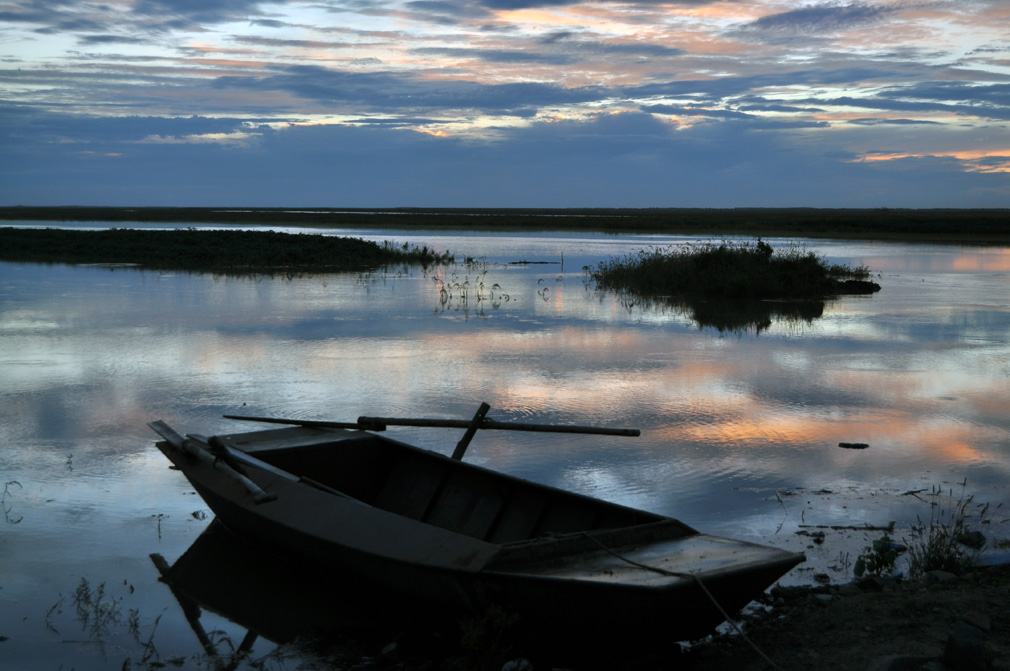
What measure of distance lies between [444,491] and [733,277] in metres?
18.8

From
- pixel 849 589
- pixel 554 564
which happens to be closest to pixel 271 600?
pixel 554 564

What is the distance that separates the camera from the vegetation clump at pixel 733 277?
24.9m

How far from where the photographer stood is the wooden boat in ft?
15.2

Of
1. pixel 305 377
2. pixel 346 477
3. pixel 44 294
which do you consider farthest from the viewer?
pixel 44 294

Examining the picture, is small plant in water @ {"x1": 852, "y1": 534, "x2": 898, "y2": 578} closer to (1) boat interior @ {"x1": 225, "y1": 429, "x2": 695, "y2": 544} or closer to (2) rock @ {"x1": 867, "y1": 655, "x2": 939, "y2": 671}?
(1) boat interior @ {"x1": 225, "y1": 429, "x2": 695, "y2": 544}

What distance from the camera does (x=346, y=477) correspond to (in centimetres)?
766

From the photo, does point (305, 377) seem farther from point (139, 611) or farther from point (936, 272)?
point (936, 272)

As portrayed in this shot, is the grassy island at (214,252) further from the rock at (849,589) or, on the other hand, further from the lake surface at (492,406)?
the rock at (849,589)

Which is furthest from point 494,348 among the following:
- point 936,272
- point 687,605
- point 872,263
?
point 872,263

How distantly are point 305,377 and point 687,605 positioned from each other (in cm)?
896

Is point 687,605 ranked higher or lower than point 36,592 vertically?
higher

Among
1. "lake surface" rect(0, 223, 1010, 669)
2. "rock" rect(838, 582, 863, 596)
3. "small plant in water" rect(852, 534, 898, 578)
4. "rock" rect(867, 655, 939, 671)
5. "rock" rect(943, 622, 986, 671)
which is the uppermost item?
"rock" rect(943, 622, 986, 671)

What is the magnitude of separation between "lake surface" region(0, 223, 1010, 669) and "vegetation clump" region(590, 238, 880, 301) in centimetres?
224

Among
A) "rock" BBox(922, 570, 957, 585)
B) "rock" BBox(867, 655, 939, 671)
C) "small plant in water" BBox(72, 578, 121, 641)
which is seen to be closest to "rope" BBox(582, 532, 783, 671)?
"rock" BBox(867, 655, 939, 671)
